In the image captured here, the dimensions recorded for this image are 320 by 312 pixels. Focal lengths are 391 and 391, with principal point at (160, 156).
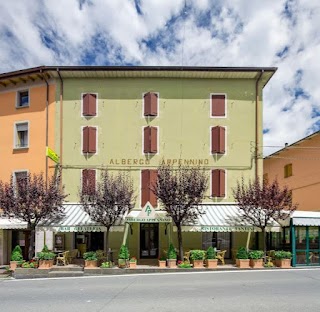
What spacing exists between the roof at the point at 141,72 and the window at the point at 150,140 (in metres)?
3.60

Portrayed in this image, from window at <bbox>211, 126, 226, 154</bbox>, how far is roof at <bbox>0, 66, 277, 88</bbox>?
3478mm

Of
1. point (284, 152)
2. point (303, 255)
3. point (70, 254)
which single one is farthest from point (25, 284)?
point (284, 152)

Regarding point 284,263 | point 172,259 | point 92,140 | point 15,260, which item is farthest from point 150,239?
point 284,263

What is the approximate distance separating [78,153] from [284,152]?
754 inches

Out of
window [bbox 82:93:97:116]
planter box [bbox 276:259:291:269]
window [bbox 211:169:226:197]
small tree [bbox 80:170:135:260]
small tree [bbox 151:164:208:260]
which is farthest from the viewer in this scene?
window [bbox 82:93:97:116]

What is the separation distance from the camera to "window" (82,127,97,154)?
24578 millimetres

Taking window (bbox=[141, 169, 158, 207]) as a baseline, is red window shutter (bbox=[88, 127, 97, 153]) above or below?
above

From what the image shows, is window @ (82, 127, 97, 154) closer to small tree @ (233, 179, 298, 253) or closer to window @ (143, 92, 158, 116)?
window @ (143, 92, 158, 116)

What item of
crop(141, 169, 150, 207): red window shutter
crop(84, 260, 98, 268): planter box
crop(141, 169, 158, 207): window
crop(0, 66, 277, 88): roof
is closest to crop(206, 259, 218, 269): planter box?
crop(141, 169, 158, 207): window

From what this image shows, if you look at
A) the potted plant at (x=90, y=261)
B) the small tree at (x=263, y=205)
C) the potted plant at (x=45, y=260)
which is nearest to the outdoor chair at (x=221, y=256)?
the small tree at (x=263, y=205)

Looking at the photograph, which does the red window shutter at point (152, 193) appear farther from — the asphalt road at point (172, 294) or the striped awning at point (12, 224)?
the striped awning at point (12, 224)

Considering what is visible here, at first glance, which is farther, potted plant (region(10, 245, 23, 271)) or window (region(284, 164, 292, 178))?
window (region(284, 164, 292, 178))

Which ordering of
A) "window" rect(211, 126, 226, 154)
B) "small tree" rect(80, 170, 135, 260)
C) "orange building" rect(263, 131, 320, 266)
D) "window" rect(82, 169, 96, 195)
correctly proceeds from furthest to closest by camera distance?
1. "window" rect(211, 126, 226, 154)
2. "window" rect(82, 169, 96, 195)
3. "orange building" rect(263, 131, 320, 266)
4. "small tree" rect(80, 170, 135, 260)

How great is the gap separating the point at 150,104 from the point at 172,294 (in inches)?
568
